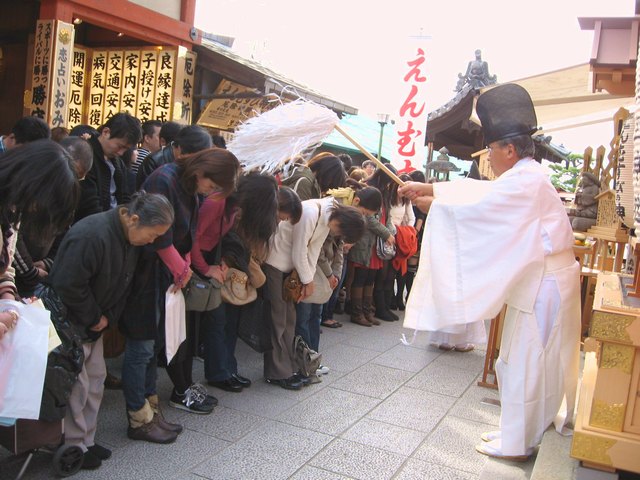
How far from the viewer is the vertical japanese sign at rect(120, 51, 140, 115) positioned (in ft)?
29.1

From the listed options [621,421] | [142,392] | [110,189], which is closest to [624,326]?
[621,421]

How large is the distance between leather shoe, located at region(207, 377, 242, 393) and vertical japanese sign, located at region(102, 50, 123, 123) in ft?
17.0

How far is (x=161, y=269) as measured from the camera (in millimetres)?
4223

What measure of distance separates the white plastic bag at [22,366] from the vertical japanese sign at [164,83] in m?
6.13

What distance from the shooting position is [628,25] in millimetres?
4531

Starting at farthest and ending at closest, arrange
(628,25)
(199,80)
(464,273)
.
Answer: (199,80) < (628,25) < (464,273)

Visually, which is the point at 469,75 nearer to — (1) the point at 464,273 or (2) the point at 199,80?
(2) the point at 199,80

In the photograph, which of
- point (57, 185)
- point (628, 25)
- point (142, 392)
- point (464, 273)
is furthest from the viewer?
point (628, 25)

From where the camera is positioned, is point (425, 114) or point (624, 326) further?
point (425, 114)

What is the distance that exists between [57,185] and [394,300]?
25.5ft

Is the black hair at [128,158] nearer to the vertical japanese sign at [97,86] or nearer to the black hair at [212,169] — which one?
the black hair at [212,169]

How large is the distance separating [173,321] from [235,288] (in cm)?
86

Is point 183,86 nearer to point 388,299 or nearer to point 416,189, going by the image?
point 388,299

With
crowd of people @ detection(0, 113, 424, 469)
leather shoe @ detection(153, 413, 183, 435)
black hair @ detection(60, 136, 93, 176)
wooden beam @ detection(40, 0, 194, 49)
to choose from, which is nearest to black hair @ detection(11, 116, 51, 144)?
crowd of people @ detection(0, 113, 424, 469)
